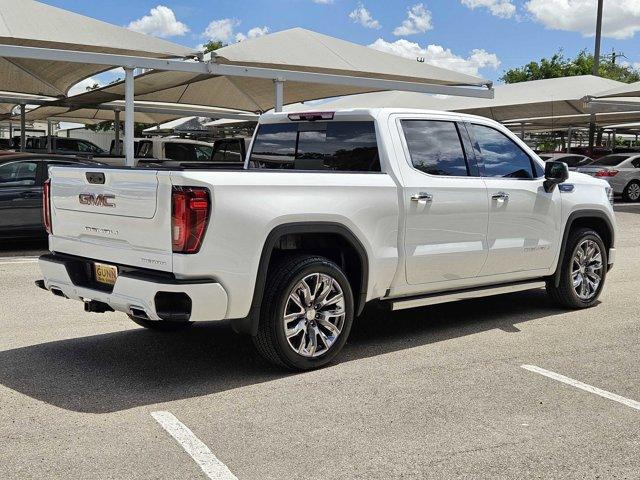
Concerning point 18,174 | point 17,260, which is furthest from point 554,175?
point 18,174

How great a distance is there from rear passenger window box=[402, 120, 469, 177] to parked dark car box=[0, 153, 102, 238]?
714 centimetres

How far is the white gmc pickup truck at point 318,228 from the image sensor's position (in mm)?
4777

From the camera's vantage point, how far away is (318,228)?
5297 mm

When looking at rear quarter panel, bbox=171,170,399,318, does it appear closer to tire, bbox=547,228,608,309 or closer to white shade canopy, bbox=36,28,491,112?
tire, bbox=547,228,608,309

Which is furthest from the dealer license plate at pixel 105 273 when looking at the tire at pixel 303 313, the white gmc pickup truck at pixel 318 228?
the tire at pixel 303 313

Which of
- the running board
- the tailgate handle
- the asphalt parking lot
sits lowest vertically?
the asphalt parking lot

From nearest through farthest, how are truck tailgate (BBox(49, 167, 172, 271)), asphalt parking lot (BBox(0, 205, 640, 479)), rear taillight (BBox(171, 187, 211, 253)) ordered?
asphalt parking lot (BBox(0, 205, 640, 479)) < rear taillight (BBox(171, 187, 211, 253)) < truck tailgate (BBox(49, 167, 172, 271))

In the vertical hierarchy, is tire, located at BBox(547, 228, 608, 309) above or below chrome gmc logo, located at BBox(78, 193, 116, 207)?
below

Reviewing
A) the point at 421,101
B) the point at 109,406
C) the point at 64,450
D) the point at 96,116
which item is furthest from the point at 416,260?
the point at 96,116

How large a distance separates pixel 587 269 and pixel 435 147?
2406 mm

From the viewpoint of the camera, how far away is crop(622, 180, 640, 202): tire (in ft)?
80.3

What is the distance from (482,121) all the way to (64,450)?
14.2ft

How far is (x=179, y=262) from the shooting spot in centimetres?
470

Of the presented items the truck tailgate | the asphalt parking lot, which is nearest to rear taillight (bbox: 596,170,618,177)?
the asphalt parking lot
